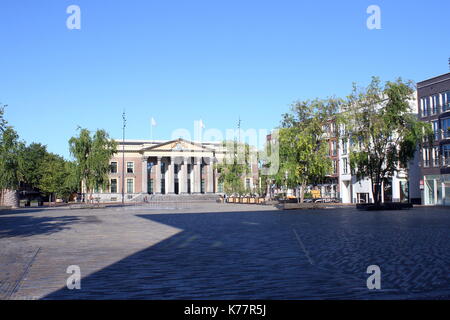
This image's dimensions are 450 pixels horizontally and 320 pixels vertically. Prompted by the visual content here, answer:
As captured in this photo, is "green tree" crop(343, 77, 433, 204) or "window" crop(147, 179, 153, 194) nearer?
"green tree" crop(343, 77, 433, 204)

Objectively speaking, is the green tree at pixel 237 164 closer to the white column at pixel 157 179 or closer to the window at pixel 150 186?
the white column at pixel 157 179

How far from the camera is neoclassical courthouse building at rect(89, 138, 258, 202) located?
344ft

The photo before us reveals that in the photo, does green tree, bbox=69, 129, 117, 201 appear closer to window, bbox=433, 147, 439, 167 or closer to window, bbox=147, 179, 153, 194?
window, bbox=433, 147, 439, 167

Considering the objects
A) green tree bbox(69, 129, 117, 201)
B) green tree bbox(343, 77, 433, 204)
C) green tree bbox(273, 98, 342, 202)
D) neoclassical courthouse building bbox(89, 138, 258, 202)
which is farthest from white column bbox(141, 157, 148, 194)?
green tree bbox(343, 77, 433, 204)

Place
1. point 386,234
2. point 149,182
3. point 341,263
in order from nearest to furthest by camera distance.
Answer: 1. point 341,263
2. point 386,234
3. point 149,182

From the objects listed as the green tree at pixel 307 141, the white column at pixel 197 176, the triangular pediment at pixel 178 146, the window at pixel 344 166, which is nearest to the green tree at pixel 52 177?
the triangular pediment at pixel 178 146

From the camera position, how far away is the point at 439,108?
5566 cm

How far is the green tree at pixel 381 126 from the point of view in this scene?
4200 centimetres

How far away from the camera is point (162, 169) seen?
11069 cm

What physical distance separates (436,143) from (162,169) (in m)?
67.0

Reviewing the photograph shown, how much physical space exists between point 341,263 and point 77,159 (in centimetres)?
5195

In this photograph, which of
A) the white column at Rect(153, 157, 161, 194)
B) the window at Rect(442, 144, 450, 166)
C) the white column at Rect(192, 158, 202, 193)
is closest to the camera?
the window at Rect(442, 144, 450, 166)

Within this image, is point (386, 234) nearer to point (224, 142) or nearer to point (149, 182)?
point (224, 142)
